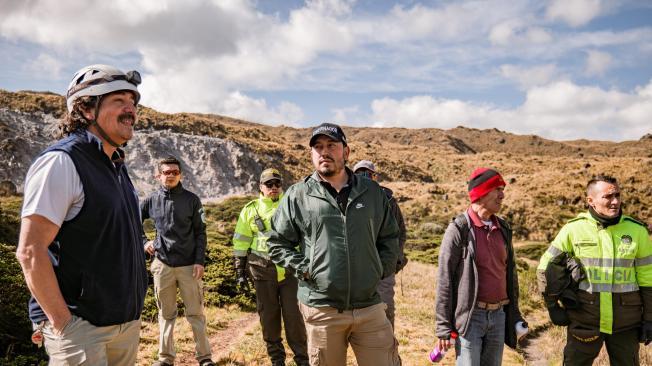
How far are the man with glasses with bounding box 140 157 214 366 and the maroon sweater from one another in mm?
3097

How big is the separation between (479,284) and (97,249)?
2738 mm

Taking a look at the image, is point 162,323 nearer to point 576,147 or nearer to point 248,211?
point 248,211

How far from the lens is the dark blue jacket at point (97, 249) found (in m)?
2.13

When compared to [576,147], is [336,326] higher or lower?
lower

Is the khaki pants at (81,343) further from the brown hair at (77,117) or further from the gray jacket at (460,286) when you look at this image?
the gray jacket at (460,286)

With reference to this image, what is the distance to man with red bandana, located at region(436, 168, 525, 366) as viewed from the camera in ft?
11.3

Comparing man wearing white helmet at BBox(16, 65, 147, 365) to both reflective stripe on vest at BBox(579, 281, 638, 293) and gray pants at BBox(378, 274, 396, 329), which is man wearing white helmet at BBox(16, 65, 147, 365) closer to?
gray pants at BBox(378, 274, 396, 329)

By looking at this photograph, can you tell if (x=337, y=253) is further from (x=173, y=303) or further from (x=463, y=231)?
(x=173, y=303)

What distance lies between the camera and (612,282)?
383cm

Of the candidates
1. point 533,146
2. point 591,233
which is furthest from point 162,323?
point 533,146

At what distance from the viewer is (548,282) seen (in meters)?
4.00

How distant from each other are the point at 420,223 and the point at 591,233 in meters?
27.1

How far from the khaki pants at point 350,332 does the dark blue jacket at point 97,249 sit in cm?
121

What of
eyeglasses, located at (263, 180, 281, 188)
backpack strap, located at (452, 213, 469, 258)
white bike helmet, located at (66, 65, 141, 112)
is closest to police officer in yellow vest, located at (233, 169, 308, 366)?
eyeglasses, located at (263, 180, 281, 188)
